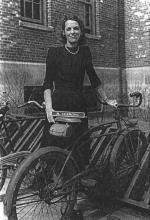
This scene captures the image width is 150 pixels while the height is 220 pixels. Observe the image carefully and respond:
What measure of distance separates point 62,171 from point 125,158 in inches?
35.3

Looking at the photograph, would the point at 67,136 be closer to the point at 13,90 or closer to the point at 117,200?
the point at 117,200

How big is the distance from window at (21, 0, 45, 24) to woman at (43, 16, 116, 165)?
2.81 meters

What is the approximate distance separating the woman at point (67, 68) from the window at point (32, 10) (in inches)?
111

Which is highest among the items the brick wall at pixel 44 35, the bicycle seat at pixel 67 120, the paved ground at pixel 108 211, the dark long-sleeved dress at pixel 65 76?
the brick wall at pixel 44 35

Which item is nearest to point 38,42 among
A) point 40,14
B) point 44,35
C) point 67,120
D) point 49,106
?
point 44,35

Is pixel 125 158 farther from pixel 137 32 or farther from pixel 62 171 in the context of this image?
pixel 137 32

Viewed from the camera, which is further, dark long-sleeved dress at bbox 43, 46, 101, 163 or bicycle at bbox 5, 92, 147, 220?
dark long-sleeved dress at bbox 43, 46, 101, 163

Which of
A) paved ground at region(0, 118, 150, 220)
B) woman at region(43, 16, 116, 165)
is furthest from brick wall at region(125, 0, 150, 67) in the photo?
woman at region(43, 16, 116, 165)

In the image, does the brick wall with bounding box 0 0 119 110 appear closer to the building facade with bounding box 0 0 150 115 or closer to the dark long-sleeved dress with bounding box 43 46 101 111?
the building facade with bounding box 0 0 150 115

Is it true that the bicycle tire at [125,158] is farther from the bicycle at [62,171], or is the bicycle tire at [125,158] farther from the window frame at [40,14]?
the window frame at [40,14]

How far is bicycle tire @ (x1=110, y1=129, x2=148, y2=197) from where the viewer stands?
3107 mm

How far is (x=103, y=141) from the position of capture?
3881mm

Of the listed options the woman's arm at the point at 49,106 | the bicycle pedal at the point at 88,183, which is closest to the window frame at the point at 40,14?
the woman's arm at the point at 49,106

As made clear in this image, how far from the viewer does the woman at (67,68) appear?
2770 mm
